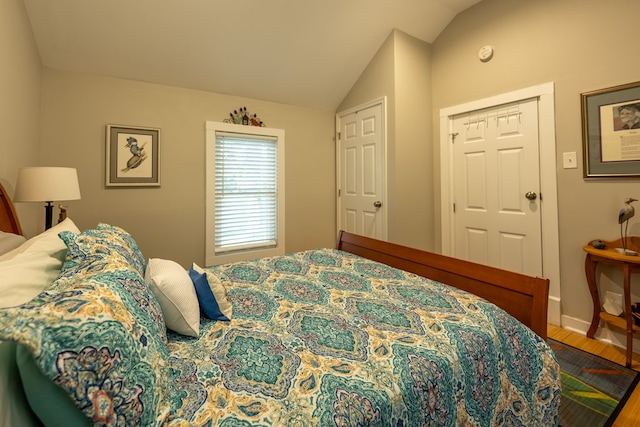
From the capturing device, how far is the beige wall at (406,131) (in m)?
3.24

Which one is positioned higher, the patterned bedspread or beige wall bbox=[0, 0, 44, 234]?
beige wall bbox=[0, 0, 44, 234]

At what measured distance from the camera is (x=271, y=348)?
1094 millimetres

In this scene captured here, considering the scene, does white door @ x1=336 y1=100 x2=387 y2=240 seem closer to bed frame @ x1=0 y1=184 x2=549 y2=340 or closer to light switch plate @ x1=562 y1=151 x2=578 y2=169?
bed frame @ x1=0 y1=184 x2=549 y2=340

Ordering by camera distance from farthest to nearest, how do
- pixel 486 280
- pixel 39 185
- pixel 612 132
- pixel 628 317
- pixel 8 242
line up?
pixel 612 132, pixel 628 317, pixel 39 185, pixel 486 280, pixel 8 242

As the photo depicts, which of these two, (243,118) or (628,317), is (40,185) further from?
(628,317)

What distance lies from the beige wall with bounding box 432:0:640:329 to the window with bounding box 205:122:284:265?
2.42 metres

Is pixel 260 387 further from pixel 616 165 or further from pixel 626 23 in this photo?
pixel 626 23

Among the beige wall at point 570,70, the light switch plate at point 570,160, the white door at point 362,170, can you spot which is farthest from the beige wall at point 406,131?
the light switch plate at point 570,160

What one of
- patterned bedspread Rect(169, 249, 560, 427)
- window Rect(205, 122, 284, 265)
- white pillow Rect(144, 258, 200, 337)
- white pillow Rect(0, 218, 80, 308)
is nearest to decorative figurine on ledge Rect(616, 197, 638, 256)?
patterned bedspread Rect(169, 249, 560, 427)

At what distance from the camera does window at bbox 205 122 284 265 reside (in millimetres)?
3260

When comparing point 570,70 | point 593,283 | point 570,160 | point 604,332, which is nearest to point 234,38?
point 570,70

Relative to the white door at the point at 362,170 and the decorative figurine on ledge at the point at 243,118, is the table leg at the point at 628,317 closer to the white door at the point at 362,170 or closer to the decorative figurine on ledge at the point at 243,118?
the white door at the point at 362,170

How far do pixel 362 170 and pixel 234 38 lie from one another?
196 cm

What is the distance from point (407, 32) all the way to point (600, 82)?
1844mm
